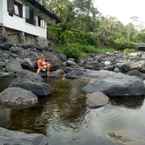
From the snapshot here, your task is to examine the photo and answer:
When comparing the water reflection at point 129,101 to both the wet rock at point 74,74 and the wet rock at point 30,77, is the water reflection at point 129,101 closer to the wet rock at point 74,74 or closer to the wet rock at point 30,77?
the wet rock at point 30,77

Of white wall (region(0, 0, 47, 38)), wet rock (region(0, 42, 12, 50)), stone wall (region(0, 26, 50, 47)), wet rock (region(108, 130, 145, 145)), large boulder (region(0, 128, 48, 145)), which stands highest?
white wall (region(0, 0, 47, 38))

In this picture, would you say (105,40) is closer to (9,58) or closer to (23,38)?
(23,38)

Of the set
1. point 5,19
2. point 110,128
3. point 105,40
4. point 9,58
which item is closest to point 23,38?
point 5,19

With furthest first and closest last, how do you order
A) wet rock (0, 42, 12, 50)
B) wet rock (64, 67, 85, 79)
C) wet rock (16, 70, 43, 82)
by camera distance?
wet rock (0, 42, 12, 50) → wet rock (64, 67, 85, 79) → wet rock (16, 70, 43, 82)

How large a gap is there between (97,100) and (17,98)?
2906 millimetres

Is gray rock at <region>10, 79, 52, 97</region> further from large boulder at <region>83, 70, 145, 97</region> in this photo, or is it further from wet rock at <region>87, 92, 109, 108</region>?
large boulder at <region>83, 70, 145, 97</region>

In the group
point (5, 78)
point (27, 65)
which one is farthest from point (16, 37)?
point (5, 78)

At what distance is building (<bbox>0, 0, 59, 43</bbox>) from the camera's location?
22.6m

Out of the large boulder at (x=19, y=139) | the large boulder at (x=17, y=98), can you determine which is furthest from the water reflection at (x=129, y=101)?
the large boulder at (x=19, y=139)

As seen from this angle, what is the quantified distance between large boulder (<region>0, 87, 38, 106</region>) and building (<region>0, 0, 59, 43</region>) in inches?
494

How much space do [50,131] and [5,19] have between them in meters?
16.2

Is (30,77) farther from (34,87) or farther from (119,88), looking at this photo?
(119,88)

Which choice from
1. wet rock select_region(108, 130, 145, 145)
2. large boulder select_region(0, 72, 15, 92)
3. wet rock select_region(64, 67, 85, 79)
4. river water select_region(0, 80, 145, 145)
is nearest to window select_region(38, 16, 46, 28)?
wet rock select_region(64, 67, 85, 79)

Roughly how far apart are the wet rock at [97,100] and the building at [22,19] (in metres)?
12.8
